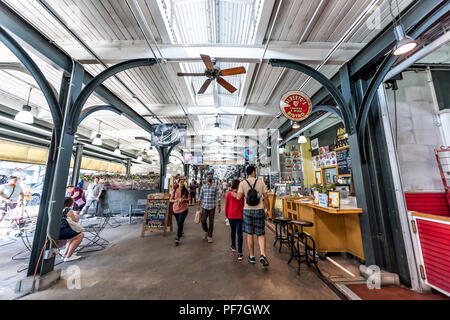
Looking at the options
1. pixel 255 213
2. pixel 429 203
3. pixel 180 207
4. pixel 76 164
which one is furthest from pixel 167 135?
pixel 76 164

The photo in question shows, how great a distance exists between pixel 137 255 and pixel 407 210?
490 cm

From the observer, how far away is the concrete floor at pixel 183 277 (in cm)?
218

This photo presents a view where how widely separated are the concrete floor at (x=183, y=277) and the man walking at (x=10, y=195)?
406 centimetres

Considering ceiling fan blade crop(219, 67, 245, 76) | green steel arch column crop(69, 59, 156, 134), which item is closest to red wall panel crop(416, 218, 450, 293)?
ceiling fan blade crop(219, 67, 245, 76)

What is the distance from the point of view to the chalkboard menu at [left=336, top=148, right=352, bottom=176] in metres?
6.42

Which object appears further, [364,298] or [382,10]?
[382,10]

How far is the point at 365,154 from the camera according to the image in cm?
278

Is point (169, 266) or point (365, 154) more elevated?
point (365, 154)

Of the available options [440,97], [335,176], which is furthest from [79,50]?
[335,176]

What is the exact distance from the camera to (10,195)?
498cm

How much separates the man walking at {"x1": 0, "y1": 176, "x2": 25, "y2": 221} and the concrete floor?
160 inches

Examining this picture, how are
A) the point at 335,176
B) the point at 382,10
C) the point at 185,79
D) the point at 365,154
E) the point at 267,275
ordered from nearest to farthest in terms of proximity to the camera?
the point at 382,10
the point at 267,275
the point at 365,154
the point at 185,79
the point at 335,176

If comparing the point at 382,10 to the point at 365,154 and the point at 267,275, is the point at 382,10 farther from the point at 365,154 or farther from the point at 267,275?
the point at 267,275

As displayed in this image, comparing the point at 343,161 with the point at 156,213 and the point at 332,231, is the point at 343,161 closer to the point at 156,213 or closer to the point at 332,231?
the point at 332,231
